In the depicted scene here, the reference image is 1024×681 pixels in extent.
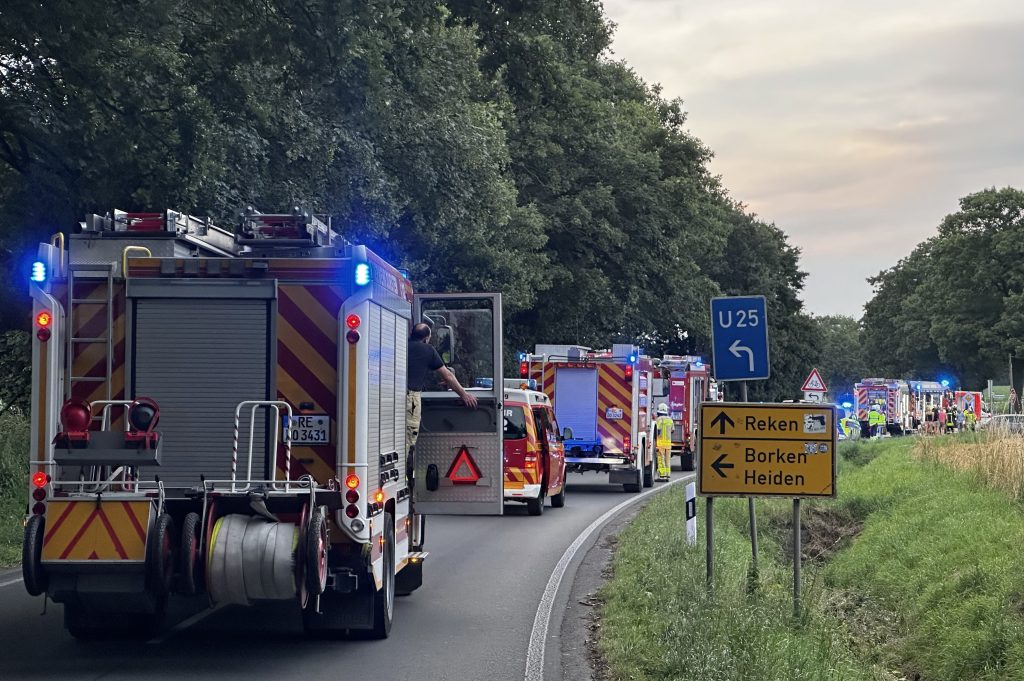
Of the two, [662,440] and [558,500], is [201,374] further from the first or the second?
[662,440]

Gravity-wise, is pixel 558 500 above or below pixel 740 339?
below

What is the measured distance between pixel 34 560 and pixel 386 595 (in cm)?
285

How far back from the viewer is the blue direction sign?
13.4 m

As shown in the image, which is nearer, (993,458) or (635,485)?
(993,458)

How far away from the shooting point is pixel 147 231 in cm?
1014

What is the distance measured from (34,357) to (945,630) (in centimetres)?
981

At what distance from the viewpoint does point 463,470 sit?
12602 millimetres

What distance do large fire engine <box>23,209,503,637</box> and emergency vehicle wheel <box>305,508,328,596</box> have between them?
0.04 feet

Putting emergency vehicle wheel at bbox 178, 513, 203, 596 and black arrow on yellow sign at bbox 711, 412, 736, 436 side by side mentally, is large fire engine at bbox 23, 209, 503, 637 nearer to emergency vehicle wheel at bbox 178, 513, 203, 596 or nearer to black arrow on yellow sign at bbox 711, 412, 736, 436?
emergency vehicle wheel at bbox 178, 513, 203, 596

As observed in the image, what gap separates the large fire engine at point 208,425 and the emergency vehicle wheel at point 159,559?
0.03ft

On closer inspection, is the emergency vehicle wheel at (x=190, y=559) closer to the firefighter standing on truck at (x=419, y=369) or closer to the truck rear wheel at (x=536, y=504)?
the firefighter standing on truck at (x=419, y=369)

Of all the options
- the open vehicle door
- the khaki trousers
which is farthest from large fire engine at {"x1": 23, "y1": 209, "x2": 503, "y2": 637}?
the open vehicle door

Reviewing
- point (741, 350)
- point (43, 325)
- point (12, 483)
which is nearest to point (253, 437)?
A: point (43, 325)

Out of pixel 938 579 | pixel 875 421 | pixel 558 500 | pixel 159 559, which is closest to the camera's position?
pixel 159 559
